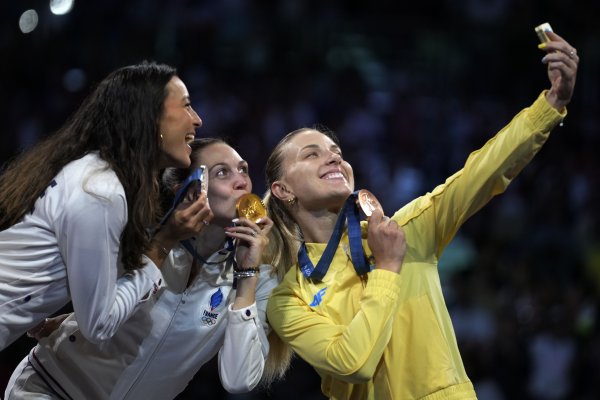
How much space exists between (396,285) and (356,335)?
0.20 m

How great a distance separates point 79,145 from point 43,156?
122 mm

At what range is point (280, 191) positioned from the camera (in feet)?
12.3

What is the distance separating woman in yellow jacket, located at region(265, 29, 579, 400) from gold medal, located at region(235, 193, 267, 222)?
0.65ft

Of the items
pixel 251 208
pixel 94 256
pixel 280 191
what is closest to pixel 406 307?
pixel 251 208

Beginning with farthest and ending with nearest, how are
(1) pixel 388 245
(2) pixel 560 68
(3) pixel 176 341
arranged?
(3) pixel 176 341 < (1) pixel 388 245 < (2) pixel 560 68

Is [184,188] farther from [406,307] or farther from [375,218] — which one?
[406,307]

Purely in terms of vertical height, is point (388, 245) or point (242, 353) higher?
point (388, 245)

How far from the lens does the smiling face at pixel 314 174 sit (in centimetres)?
360

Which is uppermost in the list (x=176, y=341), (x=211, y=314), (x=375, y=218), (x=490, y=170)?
(x=490, y=170)

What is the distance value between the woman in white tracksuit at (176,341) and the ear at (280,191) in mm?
262

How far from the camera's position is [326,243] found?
3.60m

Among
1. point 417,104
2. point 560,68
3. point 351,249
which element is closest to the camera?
point 560,68

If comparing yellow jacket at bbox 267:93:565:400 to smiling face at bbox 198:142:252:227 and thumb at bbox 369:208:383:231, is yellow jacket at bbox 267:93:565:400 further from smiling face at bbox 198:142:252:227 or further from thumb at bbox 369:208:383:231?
smiling face at bbox 198:142:252:227

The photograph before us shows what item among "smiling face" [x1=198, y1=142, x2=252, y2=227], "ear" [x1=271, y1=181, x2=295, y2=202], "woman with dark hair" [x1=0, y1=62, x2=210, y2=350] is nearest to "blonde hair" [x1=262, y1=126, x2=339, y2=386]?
"ear" [x1=271, y1=181, x2=295, y2=202]
